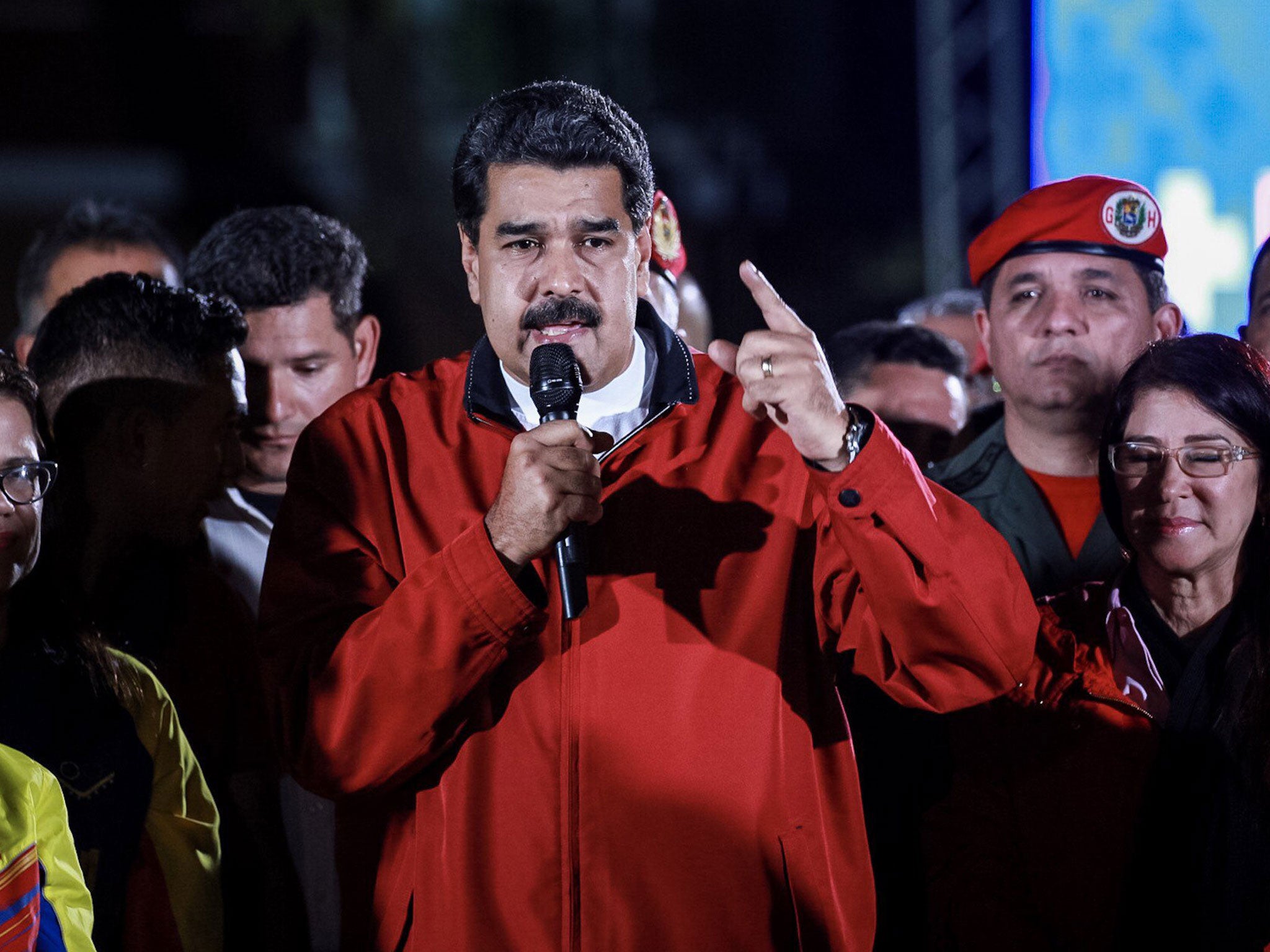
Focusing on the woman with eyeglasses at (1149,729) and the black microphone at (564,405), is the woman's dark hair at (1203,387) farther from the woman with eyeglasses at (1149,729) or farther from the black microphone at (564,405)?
the black microphone at (564,405)

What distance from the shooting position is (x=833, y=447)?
5.09 ft

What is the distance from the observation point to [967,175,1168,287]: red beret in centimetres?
255

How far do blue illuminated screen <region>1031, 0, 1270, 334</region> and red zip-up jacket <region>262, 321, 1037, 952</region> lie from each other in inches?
170

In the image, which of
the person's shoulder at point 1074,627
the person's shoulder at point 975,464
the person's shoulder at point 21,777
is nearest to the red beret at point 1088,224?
the person's shoulder at point 975,464

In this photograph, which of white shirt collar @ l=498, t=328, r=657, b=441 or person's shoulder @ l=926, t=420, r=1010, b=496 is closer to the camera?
white shirt collar @ l=498, t=328, r=657, b=441

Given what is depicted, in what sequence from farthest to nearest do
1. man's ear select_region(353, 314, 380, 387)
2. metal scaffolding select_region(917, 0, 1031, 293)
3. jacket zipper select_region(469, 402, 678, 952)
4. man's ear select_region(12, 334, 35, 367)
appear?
metal scaffolding select_region(917, 0, 1031, 293), man's ear select_region(12, 334, 35, 367), man's ear select_region(353, 314, 380, 387), jacket zipper select_region(469, 402, 678, 952)

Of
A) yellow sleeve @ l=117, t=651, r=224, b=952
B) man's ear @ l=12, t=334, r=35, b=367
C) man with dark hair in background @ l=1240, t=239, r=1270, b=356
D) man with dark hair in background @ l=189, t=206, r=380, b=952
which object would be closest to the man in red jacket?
yellow sleeve @ l=117, t=651, r=224, b=952

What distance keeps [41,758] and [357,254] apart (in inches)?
54.1

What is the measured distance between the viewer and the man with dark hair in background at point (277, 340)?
265cm

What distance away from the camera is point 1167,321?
261cm

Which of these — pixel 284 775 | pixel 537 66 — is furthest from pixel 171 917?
pixel 537 66

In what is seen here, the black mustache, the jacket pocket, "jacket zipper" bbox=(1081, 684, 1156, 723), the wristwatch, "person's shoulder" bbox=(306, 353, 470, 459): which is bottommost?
the jacket pocket

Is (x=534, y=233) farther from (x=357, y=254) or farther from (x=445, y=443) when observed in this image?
(x=357, y=254)

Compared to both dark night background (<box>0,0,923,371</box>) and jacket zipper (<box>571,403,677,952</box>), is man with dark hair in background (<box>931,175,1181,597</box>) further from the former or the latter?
dark night background (<box>0,0,923,371</box>)
